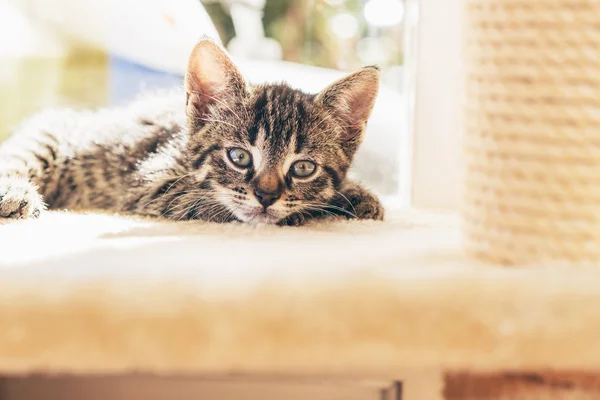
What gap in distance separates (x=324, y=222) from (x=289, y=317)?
1.82 ft

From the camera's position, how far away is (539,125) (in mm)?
635

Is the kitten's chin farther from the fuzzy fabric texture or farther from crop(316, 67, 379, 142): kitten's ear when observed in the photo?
the fuzzy fabric texture

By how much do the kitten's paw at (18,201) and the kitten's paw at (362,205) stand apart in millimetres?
631

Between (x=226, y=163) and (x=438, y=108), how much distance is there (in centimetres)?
69

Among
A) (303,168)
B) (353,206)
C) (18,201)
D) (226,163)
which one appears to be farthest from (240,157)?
(18,201)

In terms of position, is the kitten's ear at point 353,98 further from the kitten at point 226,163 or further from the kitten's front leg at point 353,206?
the kitten's front leg at point 353,206

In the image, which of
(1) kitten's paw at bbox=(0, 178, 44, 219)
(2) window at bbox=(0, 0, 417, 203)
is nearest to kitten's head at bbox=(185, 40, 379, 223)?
(1) kitten's paw at bbox=(0, 178, 44, 219)

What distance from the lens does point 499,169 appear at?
25.7 inches

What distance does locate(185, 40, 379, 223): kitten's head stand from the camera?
1104 mm

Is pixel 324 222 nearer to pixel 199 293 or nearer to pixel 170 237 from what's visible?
pixel 170 237

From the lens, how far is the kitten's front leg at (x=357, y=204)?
120cm

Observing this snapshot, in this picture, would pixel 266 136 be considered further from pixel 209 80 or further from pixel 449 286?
pixel 449 286

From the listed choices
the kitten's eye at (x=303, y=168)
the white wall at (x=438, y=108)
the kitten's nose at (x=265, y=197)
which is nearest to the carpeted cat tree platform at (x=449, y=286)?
the kitten's nose at (x=265, y=197)

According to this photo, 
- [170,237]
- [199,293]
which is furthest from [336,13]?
[199,293]
